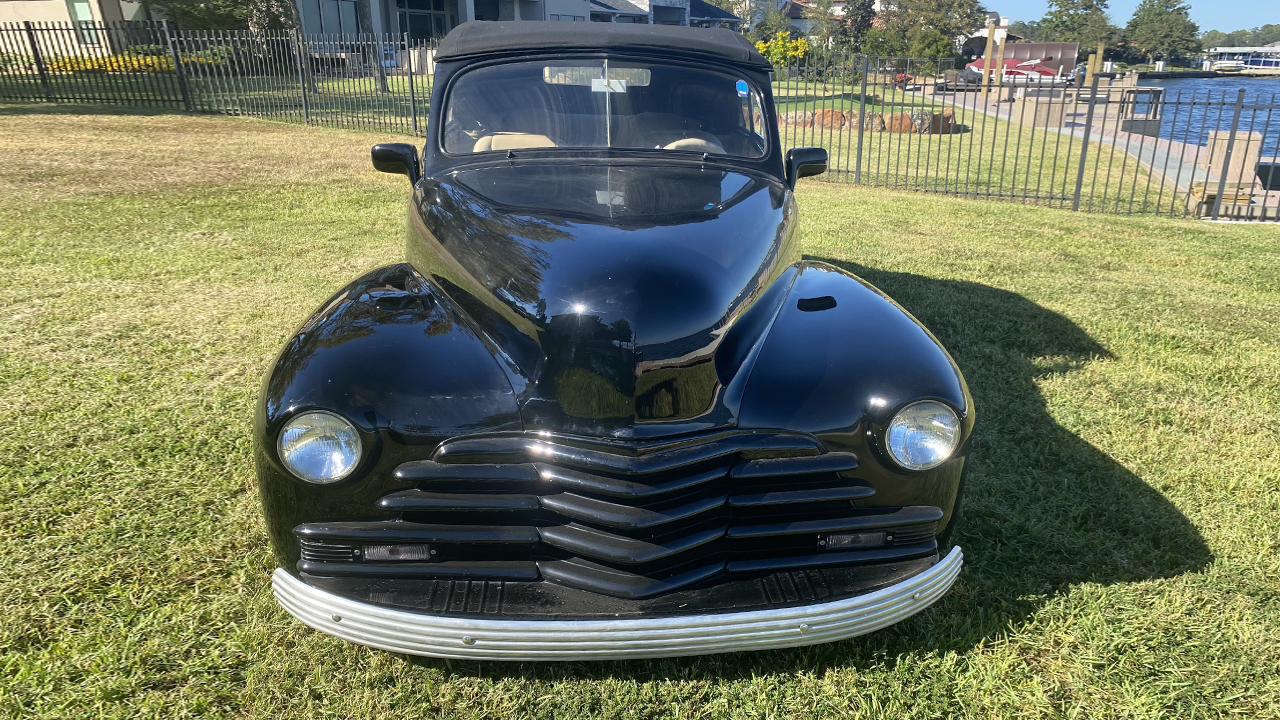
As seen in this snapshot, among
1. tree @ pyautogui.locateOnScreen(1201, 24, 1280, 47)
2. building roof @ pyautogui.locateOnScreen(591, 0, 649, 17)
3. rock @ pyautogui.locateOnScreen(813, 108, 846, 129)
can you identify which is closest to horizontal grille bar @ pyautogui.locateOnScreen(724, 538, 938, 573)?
rock @ pyautogui.locateOnScreen(813, 108, 846, 129)

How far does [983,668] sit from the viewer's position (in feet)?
7.63

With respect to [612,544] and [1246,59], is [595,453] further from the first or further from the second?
[1246,59]

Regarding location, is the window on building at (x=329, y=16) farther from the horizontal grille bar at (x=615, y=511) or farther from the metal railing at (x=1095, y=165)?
the horizontal grille bar at (x=615, y=511)

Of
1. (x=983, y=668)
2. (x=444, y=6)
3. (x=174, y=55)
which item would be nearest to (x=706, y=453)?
(x=983, y=668)

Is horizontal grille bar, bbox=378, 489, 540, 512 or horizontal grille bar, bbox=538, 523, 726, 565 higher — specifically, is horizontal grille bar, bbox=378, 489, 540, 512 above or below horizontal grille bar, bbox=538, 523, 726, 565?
above

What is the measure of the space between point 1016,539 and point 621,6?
55323 millimetres

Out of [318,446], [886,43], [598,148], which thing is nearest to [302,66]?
[598,148]

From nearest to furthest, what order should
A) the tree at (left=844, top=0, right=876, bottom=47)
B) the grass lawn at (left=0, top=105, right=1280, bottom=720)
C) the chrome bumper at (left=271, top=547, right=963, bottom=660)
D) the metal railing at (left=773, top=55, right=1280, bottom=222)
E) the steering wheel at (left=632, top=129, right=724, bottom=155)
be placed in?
the chrome bumper at (left=271, top=547, right=963, bottom=660) → the grass lawn at (left=0, top=105, right=1280, bottom=720) → the steering wheel at (left=632, top=129, right=724, bottom=155) → the metal railing at (left=773, top=55, right=1280, bottom=222) → the tree at (left=844, top=0, right=876, bottom=47)

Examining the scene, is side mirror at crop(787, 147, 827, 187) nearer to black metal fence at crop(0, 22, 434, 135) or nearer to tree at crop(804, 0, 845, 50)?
black metal fence at crop(0, 22, 434, 135)

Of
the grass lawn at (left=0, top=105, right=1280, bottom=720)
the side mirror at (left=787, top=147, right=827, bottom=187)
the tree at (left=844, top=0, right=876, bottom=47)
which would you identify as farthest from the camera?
the tree at (left=844, top=0, right=876, bottom=47)

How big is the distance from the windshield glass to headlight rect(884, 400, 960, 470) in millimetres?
1776

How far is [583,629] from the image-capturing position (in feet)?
6.23

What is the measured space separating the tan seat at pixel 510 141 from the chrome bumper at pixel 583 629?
2.07 meters

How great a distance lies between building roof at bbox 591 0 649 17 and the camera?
50.3 m
